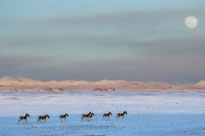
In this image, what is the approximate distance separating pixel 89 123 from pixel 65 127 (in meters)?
2.75

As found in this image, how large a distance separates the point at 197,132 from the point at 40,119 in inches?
442

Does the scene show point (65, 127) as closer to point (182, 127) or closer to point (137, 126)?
point (137, 126)

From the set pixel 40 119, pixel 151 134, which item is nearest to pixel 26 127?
pixel 40 119

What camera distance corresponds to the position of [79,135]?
2088cm

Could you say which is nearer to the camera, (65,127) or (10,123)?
(65,127)

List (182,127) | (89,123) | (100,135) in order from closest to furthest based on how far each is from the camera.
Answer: (100,135), (182,127), (89,123)

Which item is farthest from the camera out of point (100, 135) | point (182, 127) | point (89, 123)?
point (89, 123)

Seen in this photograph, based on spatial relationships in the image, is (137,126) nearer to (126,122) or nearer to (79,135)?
(126,122)

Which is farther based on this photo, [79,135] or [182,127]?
[182,127]

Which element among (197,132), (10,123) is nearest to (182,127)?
(197,132)

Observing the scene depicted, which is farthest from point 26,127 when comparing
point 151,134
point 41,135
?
point 151,134

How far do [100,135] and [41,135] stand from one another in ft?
10.8

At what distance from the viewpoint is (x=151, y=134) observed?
21.3m

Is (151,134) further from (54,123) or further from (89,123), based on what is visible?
(54,123)
